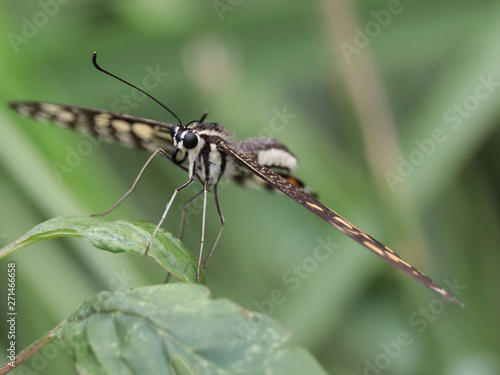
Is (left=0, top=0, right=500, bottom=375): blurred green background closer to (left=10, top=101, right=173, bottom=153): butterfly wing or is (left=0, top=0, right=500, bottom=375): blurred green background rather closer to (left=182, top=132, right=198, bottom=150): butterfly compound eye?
(left=10, top=101, right=173, bottom=153): butterfly wing

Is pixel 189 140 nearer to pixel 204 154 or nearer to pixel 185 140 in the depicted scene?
pixel 185 140

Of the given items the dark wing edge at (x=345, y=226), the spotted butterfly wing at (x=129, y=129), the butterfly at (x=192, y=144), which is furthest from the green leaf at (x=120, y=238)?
the spotted butterfly wing at (x=129, y=129)

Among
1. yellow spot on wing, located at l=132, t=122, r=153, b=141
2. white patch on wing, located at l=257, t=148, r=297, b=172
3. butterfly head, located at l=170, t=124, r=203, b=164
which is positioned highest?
white patch on wing, located at l=257, t=148, r=297, b=172

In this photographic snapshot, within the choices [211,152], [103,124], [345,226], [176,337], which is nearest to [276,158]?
[211,152]

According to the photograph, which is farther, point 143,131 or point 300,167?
point 300,167

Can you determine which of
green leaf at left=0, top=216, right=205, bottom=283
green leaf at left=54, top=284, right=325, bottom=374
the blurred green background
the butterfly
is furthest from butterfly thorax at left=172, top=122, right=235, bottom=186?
green leaf at left=54, top=284, right=325, bottom=374

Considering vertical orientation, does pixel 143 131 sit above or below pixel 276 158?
below

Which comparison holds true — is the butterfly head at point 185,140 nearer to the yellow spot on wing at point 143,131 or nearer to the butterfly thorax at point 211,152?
the butterfly thorax at point 211,152
